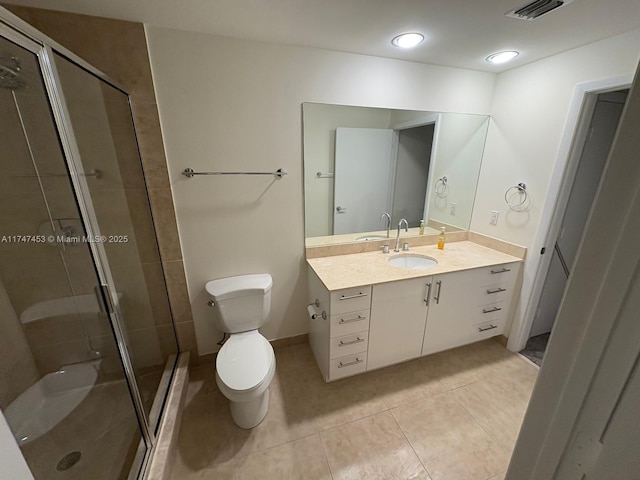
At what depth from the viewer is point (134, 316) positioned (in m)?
1.59

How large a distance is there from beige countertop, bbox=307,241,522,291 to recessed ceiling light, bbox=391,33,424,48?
1.47 m

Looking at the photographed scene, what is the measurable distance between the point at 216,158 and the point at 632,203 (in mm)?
1813

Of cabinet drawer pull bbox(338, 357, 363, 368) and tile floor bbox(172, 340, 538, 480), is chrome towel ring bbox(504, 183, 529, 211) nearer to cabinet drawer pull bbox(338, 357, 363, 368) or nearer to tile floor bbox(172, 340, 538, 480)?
tile floor bbox(172, 340, 538, 480)

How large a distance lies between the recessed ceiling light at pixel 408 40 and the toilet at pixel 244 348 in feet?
5.88

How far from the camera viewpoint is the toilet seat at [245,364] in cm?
140

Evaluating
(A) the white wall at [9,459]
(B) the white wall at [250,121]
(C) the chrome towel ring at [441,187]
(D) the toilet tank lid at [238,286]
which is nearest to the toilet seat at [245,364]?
(D) the toilet tank lid at [238,286]

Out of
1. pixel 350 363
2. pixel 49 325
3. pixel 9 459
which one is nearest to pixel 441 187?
pixel 350 363

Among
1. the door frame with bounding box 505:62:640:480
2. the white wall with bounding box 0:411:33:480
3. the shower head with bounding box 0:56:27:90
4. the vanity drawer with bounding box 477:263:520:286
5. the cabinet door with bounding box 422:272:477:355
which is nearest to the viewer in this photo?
the door frame with bounding box 505:62:640:480

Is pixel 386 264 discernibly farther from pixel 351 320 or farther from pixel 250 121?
pixel 250 121

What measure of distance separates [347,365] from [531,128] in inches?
88.2

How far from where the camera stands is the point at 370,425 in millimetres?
1586

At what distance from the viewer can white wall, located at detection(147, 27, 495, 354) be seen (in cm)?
154

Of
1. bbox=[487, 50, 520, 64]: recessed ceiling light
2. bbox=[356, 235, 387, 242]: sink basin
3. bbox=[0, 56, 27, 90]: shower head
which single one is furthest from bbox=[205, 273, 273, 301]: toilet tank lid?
bbox=[487, 50, 520, 64]: recessed ceiling light

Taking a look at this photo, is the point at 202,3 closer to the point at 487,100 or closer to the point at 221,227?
the point at 221,227
